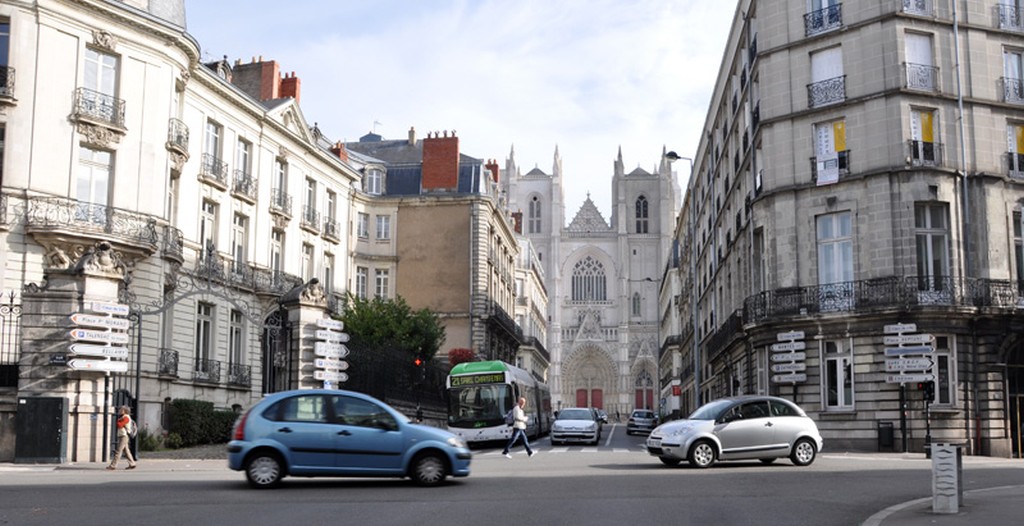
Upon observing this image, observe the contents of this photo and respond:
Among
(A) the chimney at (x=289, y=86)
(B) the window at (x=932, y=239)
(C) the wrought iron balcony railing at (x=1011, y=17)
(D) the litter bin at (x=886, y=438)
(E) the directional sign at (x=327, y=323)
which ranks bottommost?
(D) the litter bin at (x=886, y=438)

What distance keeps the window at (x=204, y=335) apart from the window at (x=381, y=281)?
19.3m

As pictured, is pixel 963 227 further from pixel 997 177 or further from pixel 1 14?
pixel 1 14

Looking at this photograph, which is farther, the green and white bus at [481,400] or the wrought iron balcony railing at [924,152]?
the green and white bus at [481,400]

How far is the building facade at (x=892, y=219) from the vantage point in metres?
28.4

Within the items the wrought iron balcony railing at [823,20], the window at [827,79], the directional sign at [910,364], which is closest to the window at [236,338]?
the window at [827,79]

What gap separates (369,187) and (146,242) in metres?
26.5

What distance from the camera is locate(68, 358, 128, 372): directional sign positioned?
829 inches

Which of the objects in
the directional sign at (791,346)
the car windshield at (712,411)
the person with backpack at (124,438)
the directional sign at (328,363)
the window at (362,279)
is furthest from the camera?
the window at (362,279)

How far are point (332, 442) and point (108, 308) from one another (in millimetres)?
9360

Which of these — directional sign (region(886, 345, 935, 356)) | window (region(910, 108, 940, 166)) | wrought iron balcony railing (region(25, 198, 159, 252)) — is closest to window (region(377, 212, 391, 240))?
wrought iron balcony railing (region(25, 198, 159, 252))

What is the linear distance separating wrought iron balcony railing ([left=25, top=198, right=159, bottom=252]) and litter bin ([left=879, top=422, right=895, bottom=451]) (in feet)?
68.0

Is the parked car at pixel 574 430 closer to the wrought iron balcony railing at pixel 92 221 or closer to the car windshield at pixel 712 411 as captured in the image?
the car windshield at pixel 712 411

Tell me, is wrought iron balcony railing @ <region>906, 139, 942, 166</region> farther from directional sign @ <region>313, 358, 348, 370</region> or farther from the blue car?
the blue car

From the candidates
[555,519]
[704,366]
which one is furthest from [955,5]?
[704,366]
